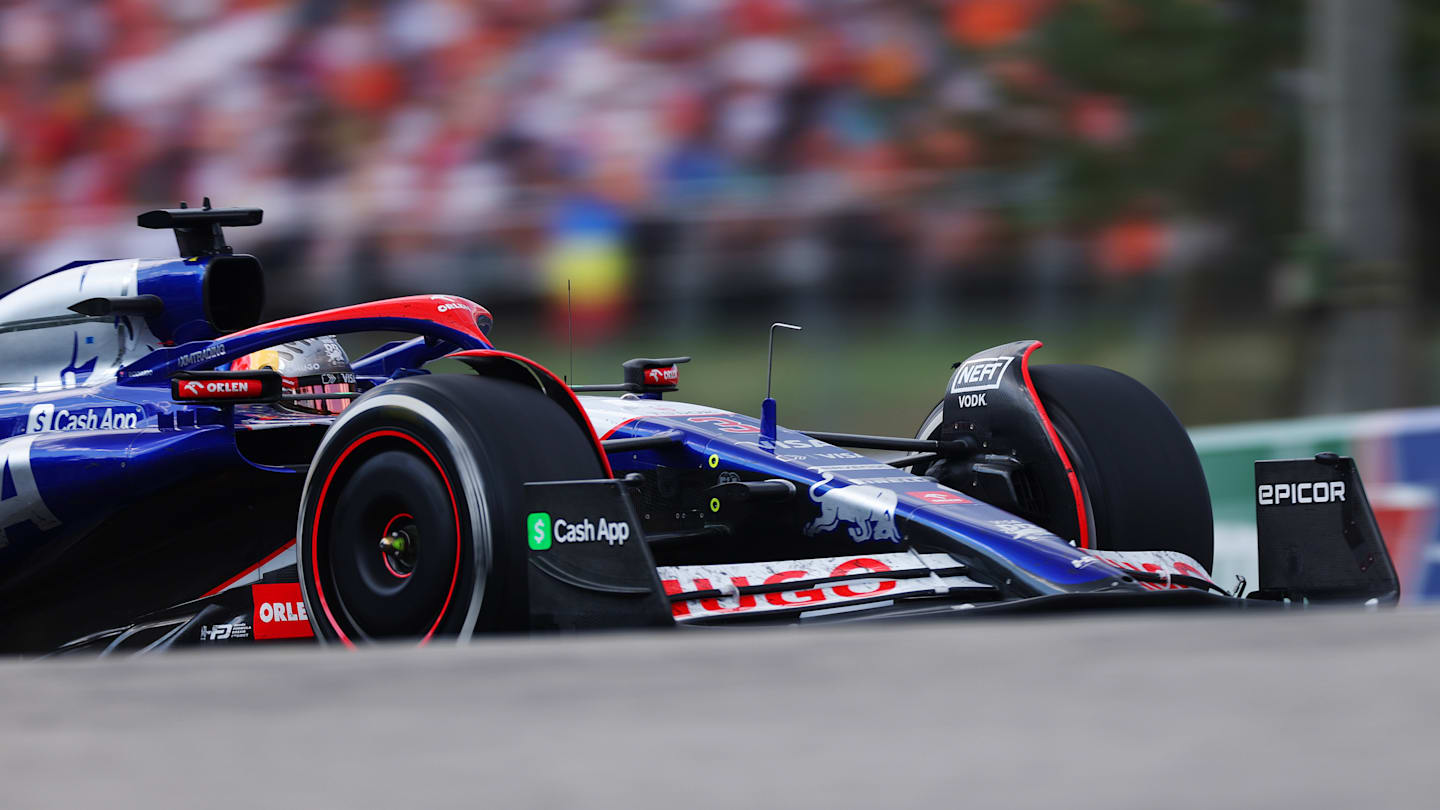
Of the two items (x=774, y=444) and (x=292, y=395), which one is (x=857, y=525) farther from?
(x=292, y=395)

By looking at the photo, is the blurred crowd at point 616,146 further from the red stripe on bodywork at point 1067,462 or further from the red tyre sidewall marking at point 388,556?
the red tyre sidewall marking at point 388,556

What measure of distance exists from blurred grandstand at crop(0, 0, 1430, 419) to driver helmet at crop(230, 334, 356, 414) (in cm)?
448

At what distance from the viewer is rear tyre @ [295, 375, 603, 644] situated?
3.25 metres

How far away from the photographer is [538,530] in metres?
3.23

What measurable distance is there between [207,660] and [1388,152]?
687 centimetres

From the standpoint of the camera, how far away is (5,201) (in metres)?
10.6

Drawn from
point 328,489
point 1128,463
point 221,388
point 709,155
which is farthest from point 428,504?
point 709,155

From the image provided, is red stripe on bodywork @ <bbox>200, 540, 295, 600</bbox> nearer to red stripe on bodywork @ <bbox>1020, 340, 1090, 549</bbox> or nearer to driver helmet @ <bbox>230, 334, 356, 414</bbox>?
driver helmet @ <bbox>230, 334, 356, 414</bbox>

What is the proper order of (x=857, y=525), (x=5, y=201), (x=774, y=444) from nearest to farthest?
(x=857, y=525), (x=774, y=444), (x=5, y=201)

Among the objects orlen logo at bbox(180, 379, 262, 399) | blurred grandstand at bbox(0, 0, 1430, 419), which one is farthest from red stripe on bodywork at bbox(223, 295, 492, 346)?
blurred grandstand at bbox(0, 0, 1430, 419)

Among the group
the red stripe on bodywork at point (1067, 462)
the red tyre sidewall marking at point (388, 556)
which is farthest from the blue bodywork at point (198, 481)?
the red tyre sidewall marking at point (388, 556)

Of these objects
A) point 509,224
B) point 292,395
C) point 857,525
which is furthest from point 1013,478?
point 509,224

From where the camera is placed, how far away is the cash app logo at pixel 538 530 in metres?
3.22

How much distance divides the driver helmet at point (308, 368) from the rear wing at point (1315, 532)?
8.26ft
